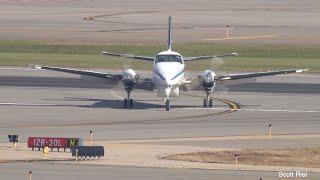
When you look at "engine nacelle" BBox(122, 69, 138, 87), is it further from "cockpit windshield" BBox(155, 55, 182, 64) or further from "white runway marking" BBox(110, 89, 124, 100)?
"white runway marking" BBox(110, 89, 124, 100)

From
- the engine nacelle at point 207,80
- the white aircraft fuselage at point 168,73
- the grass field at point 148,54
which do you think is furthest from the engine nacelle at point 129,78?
the grass field at point 148,54

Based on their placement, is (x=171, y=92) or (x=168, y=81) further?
(x=171, y=92)

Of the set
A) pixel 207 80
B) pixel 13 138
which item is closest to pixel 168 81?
pixel 207 80

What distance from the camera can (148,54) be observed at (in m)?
95.6

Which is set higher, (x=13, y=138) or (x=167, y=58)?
(x=167, y=58)

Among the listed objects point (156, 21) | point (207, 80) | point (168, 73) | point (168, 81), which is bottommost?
point (168, 81)

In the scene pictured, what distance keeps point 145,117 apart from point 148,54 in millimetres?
38181

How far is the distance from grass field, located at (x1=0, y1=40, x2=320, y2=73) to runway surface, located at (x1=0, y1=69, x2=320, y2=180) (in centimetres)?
974

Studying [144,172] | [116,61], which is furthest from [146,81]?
[116,61]

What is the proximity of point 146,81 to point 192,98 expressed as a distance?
7.59 meters

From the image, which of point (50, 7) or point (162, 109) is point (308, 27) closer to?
point (50, 7)

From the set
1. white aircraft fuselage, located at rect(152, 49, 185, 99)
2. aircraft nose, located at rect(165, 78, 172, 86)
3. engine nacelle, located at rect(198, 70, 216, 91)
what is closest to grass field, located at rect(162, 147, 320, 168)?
aircraft nose, located at rect(165, 78, 172, 86)

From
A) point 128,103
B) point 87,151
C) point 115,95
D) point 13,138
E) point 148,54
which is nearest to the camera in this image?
point 87,151

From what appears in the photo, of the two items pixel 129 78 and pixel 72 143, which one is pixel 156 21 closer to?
pixel 129 78
